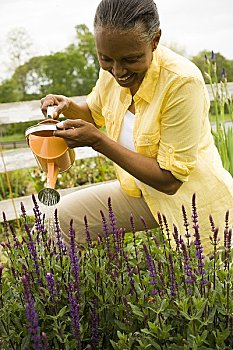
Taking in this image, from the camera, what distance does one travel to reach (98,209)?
9.05ft

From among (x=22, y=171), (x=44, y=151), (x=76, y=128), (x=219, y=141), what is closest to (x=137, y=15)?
(x=76, y=128)

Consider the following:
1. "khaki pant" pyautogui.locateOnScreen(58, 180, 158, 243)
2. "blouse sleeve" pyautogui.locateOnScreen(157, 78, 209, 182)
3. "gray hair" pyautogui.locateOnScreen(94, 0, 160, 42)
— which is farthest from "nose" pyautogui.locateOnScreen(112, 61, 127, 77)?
"khaki pant" pyautogui.locateOnScreen(58, 180, 158, 243)

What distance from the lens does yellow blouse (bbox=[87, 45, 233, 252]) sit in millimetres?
2379

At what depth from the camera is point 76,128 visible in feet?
7.32

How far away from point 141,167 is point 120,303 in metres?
0.60

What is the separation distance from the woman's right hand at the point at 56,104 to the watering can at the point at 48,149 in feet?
0.63

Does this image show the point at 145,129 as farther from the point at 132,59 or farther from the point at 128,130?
the point at 132,59

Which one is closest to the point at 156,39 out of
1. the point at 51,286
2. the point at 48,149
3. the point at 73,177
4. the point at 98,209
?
the point at 48,149

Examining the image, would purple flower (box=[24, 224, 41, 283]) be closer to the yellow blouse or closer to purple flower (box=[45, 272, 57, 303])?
purple flower (box=[45, 272, 57, 303])

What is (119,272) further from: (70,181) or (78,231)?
(70,181)

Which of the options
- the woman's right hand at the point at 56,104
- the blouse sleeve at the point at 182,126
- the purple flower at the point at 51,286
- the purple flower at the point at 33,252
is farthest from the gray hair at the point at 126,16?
the purple flower at the point at 51,286

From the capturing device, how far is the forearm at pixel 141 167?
7.61 feet

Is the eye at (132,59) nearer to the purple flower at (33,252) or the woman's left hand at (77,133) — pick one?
the woman's left hand at (77,133)

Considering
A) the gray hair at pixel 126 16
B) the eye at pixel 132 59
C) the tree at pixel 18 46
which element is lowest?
the eye at pixel 132 59
